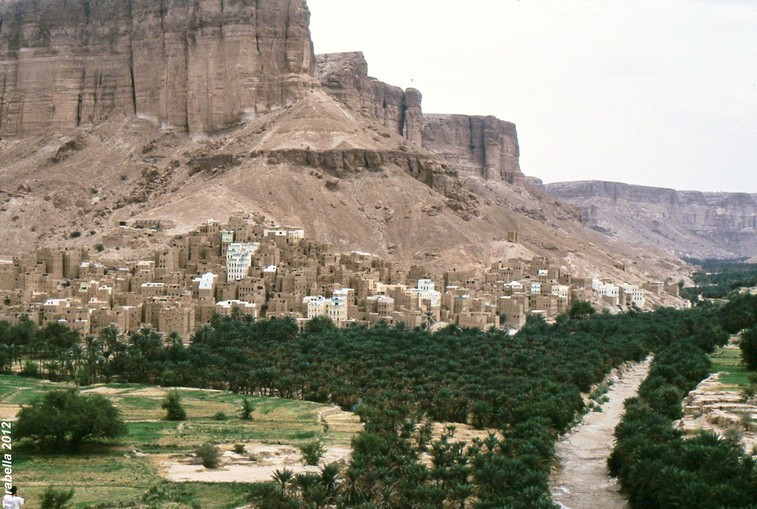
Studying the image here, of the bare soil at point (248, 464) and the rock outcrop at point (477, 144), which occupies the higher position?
the rock outcrop at point (477, 144)

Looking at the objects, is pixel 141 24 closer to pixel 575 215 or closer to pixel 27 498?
pixel 575 215

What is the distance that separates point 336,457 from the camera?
39812mm

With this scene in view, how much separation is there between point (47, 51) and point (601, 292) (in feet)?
245

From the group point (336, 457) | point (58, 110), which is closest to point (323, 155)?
point (58, 110)

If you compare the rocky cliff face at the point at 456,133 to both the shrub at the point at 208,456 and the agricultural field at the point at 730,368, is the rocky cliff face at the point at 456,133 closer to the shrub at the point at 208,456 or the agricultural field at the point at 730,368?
the agricultural field at the point at 730,368

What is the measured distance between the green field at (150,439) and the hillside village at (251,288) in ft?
46.8

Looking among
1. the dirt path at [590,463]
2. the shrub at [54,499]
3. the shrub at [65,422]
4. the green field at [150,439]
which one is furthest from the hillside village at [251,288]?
the shrub at [54,499]

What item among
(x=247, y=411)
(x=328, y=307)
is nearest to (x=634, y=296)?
(x=328, y=307)

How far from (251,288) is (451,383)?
28.2 m

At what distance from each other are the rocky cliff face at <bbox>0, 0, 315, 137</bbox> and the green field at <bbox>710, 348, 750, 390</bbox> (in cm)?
6731

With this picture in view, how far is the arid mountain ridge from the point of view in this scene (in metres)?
103

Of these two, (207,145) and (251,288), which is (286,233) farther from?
(207,145)

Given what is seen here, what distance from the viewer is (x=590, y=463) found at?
41625mm

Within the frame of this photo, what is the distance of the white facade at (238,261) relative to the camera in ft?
264
